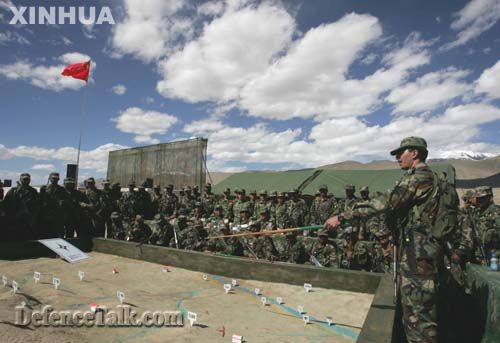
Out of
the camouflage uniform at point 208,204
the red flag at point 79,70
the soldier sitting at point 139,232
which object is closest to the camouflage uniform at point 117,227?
the soldier sitting at point 139,232

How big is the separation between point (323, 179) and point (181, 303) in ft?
38.7

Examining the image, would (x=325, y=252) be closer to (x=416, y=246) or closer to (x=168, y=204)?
(x=416, y=246)

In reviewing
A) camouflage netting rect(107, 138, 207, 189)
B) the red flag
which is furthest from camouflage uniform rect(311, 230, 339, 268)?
the red flag

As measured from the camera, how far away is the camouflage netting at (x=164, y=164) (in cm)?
1548

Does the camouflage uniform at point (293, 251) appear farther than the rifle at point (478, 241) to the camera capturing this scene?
Yes

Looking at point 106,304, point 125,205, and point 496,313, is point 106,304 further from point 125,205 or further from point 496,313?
point 125,205

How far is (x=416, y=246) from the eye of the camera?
294cm

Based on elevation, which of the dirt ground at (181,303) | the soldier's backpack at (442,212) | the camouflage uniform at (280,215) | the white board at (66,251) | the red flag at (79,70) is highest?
the red flag at (79,70)

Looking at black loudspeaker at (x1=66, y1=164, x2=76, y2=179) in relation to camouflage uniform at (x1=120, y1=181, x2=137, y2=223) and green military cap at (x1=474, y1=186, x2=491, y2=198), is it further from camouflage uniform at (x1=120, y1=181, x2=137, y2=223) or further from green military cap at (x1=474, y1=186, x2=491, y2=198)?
green military cap at (x1=474, y1=186, x2=491, y2=198)

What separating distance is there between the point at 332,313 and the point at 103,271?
4214mm

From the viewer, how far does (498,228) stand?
604 centimetres

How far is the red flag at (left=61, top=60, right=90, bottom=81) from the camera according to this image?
16.5 m

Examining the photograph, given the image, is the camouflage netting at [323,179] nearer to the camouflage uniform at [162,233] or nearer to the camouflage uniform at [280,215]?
the camouflage uniform at [280,215]

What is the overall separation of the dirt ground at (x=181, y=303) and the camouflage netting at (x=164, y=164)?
949 centimetres
